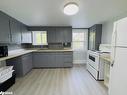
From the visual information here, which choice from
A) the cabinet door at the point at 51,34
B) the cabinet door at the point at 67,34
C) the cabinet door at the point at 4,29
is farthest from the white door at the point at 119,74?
the cabinet door at the point at 51,34

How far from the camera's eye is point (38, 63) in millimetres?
4414

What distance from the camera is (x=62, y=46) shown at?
198 inches

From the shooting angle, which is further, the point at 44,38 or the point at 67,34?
the point at 44,38

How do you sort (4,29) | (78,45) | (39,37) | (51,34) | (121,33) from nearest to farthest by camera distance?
1. (121,33)
2. (4,29)
3. (51,34)
4. (39,37)
5. (78,45)

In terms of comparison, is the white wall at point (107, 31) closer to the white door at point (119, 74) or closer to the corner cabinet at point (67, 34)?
the corner cabinet at point (67, 34)

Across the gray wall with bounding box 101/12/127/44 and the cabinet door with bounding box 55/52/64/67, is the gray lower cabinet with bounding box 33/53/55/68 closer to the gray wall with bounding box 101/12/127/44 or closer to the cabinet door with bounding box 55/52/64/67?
the cabinet door with bounding box 55/52/64/67

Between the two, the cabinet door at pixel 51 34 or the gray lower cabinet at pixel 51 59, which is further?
the cabinet door at pixel 51 34

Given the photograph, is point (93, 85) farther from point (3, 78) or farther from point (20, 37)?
point (20, 37)

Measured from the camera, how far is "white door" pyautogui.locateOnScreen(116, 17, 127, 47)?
1.47 metres

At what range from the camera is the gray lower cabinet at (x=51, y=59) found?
4.39 meters

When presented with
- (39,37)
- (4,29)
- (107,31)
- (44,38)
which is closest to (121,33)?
(107,31)

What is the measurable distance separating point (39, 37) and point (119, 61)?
13.5ft

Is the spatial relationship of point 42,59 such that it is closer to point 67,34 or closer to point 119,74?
point 67,34

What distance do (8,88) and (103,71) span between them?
299 cm
